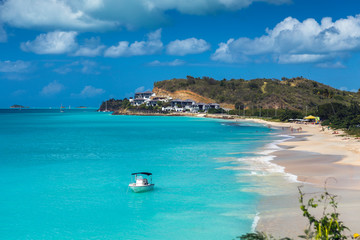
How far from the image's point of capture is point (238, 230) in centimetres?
1728

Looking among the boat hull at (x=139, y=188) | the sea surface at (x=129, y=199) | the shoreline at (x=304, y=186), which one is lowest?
the sea surface at (x=129, y=199)

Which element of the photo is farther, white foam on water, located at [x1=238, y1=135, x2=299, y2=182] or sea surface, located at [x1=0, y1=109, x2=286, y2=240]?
white foam on water, located at [x1=238, y1=135, x2=299, y2=182]

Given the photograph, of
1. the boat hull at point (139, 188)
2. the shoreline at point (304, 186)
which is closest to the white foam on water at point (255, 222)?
the shoreline at point (304, 186)

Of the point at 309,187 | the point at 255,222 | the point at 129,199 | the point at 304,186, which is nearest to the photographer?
the point at 255,222

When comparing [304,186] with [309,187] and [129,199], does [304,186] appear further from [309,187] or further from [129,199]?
[129,199]

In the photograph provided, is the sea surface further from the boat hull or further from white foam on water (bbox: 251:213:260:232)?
the boat hull

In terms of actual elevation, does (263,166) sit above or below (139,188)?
above

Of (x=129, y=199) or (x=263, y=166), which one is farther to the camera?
(x=263, y=166)

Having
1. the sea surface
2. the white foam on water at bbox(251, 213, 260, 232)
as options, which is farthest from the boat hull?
the white foam on water at bbox(251, 213, 260, 232)

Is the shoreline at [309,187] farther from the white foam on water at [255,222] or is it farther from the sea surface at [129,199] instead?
the sea surface at [129,199]

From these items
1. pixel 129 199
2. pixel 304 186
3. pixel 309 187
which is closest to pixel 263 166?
pixel 304 186

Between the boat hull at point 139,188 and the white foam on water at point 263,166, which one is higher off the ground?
the white foam on water at point 263,166

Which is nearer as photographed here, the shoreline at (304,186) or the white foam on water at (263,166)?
the shoreline at (304,186)

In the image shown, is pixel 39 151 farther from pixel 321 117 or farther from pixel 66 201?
pixel 321 117
